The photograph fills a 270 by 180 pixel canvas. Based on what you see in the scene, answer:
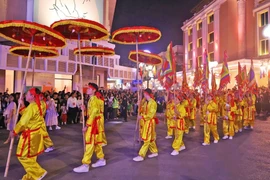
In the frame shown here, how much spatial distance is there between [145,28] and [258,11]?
78.1 ft

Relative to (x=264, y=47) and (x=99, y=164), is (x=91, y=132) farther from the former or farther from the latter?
(x=264, y=47)

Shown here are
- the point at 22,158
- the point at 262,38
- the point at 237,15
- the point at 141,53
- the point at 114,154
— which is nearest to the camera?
the point at 22,158

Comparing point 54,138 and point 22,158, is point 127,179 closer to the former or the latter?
point 22,158

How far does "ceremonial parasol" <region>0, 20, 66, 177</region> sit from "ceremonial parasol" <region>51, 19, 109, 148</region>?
36cm

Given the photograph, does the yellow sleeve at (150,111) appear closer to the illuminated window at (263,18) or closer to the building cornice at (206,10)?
the illuminated window at (263,18)

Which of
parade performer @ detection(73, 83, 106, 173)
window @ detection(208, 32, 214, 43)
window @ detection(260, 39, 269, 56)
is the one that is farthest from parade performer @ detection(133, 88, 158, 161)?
window @ detection(208, 32, 214, 43)

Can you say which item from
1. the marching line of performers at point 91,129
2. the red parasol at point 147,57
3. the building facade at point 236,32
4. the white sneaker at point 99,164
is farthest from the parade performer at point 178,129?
the building facade at point 236,32

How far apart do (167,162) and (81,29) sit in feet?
13.9

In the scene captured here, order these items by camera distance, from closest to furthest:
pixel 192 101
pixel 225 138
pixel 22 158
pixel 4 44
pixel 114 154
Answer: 1. pixel 22 158
2. pixel 114 154
3. pixel 225 138
4. pixel 192 101
5. pixel 4 44

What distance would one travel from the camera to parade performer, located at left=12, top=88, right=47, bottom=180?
4125 millimetres

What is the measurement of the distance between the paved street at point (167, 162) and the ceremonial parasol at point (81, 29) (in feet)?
4.29

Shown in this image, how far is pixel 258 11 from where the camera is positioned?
25219mm

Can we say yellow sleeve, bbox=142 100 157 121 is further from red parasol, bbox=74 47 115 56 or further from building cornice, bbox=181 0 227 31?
building cornice, bbox=181 0 227 31

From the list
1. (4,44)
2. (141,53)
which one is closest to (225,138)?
(141,53)
